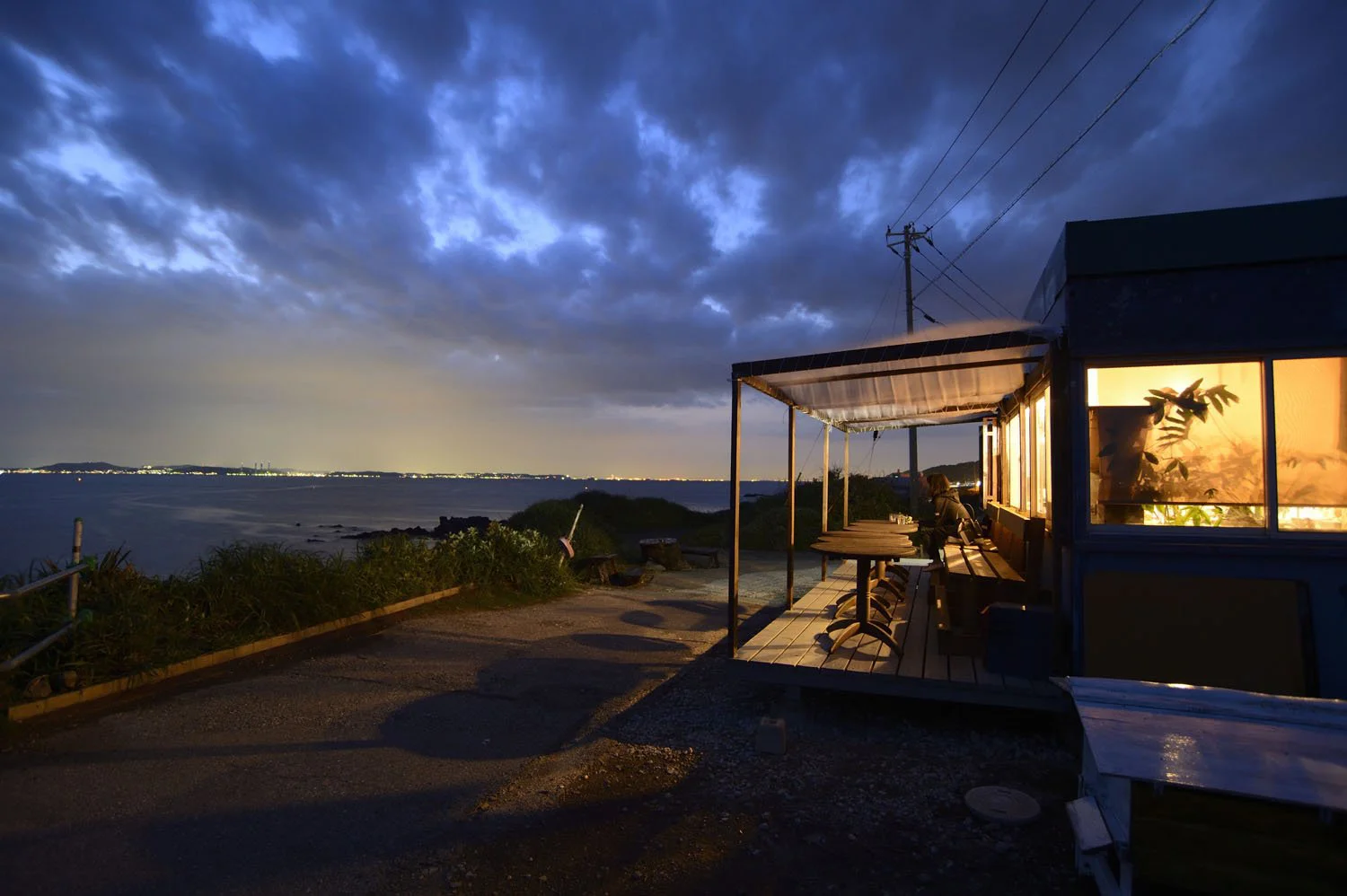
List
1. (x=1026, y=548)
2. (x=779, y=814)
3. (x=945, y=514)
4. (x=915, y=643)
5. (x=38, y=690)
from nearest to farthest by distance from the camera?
(x=779, y=814), (x=38, y=690), (x=915, y=643), (x=1026, y=548), (x=945, y=514)

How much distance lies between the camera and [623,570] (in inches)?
484

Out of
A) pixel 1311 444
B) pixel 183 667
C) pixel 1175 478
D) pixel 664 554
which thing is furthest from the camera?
pixel 664 554

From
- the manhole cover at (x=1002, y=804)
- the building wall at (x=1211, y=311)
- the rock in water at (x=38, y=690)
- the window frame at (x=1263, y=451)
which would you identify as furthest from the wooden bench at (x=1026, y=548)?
the rock in water at (x=38, y=690)

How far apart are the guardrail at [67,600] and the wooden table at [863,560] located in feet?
18.4

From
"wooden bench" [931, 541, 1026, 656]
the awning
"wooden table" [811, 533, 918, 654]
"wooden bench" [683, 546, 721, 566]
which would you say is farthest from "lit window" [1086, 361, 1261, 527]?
"wooden bench" [683, 546, 721, 566]

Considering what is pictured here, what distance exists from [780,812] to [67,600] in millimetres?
5716

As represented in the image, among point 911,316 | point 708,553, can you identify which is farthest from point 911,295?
point 708,553

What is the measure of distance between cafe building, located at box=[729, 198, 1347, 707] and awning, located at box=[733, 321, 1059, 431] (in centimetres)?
5

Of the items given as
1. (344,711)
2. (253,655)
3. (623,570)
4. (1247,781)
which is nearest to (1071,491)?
(1247,781)

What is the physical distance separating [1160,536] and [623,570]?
8913mm

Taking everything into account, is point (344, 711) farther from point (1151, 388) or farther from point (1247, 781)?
point (1151, 388)

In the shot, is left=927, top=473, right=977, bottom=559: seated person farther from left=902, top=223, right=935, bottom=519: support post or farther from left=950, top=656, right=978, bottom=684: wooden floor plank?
left=902, top=223, right=935, bottom=519: support post

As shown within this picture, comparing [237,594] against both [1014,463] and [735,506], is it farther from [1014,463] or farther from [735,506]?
[1014,463]

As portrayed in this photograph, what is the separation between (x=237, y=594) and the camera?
6949 mm
